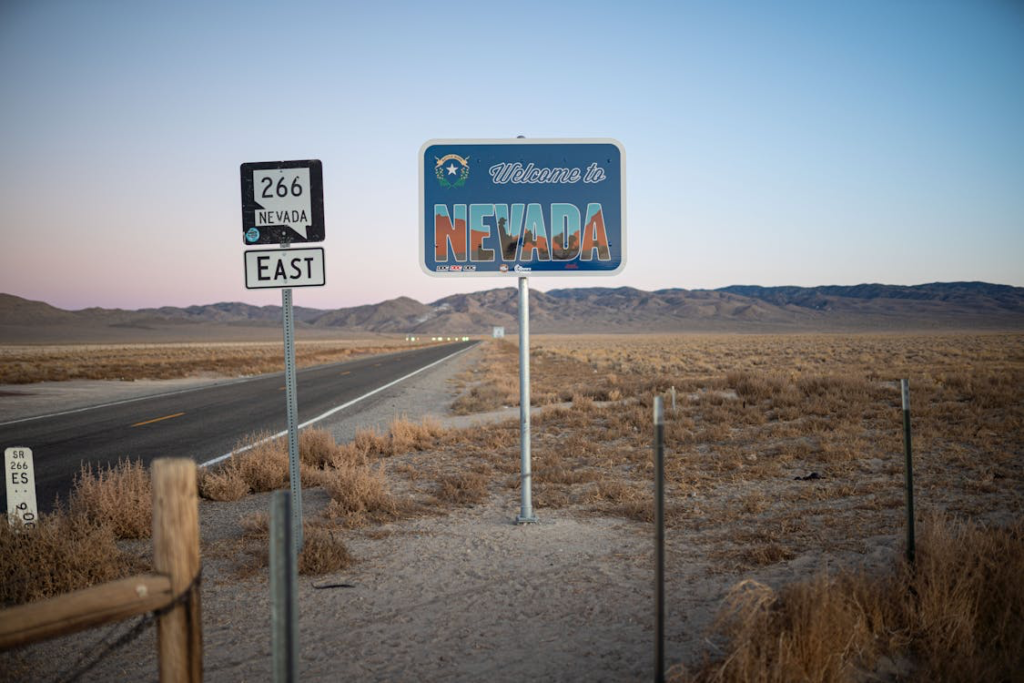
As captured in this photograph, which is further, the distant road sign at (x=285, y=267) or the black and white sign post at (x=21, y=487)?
the black and white sign post at (x=21, y=487)

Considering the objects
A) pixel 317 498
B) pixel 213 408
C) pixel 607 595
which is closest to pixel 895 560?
pixel 607 595

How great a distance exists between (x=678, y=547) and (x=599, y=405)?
10.2 m

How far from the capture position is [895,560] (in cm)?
455

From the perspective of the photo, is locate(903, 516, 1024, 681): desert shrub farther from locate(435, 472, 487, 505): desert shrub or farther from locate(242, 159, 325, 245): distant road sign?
locate(242, 159, 325, 245): distant road sign

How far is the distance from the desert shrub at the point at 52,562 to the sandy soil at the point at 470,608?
68 centimetres

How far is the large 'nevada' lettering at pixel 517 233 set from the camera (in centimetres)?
634

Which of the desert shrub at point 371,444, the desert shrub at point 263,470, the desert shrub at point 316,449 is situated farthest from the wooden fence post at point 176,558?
the desert shrub at point 371,444

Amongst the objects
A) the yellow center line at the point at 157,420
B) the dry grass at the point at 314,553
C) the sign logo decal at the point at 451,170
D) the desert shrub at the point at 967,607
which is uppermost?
the sign logo decal at the point at 451,170

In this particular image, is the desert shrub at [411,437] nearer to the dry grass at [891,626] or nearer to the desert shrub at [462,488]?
the desert shrub at [462,488]

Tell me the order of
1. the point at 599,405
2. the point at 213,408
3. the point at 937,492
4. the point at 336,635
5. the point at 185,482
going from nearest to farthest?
the point at 185,482 → the point at 336,635 → the point at 937,492 → the point at 599,405 → the point at 213,408

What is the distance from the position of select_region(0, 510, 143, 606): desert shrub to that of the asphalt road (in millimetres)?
1605

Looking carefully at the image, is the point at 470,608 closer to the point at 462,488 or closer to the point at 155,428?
the point at 462,488

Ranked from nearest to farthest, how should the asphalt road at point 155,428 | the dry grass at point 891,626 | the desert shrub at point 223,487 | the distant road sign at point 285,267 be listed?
the dry grass at point 891,626
the distant road sign at point 285,267
the desert shrub at point 223,487
the asphalt road at point 155,428

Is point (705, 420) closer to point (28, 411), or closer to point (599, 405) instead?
point (599, 405)
